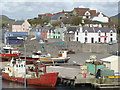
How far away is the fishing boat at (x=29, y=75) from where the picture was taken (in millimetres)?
25062

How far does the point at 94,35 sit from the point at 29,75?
24233mm

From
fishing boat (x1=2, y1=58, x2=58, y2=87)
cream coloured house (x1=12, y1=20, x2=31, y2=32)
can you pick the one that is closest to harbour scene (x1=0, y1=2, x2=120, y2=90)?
fishing boat (x1=2, y1=58, x2=58, y2=87)

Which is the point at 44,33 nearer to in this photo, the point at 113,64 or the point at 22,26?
the point at 22,26

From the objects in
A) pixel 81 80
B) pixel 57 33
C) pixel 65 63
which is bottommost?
pixel 81 80

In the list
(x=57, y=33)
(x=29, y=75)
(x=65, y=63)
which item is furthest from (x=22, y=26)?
(x=29, y=75)

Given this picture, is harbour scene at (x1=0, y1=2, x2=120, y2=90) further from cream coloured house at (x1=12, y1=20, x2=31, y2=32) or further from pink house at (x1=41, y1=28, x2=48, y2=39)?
cream coloured house at (x1=12, y1=20, x2=31, y2=32)

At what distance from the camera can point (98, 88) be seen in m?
24.0

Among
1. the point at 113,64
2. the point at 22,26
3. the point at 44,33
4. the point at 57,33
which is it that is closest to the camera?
→ the point at 113,64

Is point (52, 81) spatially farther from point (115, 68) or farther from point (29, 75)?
point (115, 68)

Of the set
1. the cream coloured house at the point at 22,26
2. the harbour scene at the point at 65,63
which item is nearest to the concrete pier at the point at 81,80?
the harbour scene at the point at 65,63

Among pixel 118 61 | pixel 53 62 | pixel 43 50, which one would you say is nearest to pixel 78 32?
pixel 43 50

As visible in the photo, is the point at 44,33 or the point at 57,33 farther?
the point at 44,33

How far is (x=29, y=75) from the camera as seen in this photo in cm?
2608

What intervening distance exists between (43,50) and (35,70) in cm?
1799
